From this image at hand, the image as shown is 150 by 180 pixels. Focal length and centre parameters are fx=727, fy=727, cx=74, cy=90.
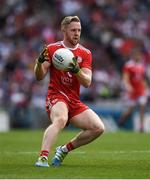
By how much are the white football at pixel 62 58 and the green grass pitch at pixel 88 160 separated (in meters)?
1.38

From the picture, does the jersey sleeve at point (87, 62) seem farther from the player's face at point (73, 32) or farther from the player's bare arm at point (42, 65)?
the player's bare arm at point (42, 65)

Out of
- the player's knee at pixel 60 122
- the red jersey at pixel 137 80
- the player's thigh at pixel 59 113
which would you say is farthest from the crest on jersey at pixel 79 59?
the red jersey at pixel 137 80

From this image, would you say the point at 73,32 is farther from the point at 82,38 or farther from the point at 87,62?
the point at 82,38

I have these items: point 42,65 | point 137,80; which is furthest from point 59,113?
point 137,80

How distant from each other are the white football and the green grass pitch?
54.3 inches

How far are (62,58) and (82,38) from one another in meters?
16.5

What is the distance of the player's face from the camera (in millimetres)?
10125

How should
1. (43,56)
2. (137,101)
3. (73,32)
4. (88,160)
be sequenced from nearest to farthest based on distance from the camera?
(43,56) → (73,32) → (88,160) → (137,101)

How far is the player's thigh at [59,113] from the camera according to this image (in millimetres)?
9930

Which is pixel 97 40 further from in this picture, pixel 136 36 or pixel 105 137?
pixel 105 137

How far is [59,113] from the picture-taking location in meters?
9.99

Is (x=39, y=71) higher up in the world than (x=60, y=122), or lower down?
higher up

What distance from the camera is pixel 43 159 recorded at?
32.0 ft

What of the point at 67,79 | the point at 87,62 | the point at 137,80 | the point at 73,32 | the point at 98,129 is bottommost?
the point at 137,80
